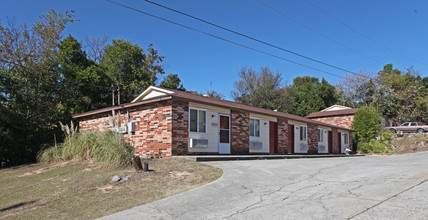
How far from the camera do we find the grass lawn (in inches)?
261

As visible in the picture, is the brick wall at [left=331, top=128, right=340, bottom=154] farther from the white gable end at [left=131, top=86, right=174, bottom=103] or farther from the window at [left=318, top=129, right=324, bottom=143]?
the white gable end at [left=131, top=86, right=174, bottom=103]

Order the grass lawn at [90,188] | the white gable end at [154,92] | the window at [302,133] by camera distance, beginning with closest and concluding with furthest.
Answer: the grass lawn at [90,188] → the white gable end at [154,92] → the window at [302,133]

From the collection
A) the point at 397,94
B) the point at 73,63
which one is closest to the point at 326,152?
the point at 73,63

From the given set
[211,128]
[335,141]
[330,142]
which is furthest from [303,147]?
[211,128]

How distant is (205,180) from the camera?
28.0 ft

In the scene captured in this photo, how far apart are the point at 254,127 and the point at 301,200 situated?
38.2 ft

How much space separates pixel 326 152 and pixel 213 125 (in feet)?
48.1

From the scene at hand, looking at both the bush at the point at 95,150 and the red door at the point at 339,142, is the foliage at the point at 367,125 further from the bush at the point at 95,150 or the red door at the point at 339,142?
the bush at the point at 95,150

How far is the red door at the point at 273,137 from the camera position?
1923 cm

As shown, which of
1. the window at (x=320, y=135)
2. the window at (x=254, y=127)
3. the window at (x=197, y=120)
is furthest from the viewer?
the window at (x=320, y=135)

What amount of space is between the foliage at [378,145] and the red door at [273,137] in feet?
44.8

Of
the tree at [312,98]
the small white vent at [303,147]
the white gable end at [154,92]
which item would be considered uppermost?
the tree at [312,98]

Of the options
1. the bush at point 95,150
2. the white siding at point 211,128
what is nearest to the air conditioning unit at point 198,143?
the white siding at point 211,128

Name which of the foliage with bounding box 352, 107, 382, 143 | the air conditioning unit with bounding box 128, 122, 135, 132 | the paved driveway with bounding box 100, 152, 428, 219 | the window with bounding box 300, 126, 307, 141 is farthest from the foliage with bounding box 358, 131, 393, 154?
the air conditioning unit with bounding box 128, 122, 135, 132
